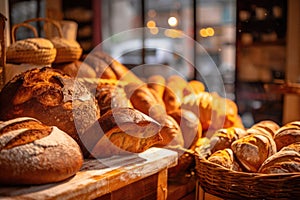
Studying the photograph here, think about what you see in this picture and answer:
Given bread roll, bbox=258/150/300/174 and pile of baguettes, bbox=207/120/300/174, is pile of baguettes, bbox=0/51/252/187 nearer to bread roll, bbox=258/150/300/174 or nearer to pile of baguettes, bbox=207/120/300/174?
pile of baguettes, bbox=207/120/300/174

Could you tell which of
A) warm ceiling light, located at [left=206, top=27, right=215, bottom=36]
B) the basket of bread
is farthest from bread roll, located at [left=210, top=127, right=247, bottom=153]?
warm ceiling light, located at [left=206, top=27, right=215, bottom=36]

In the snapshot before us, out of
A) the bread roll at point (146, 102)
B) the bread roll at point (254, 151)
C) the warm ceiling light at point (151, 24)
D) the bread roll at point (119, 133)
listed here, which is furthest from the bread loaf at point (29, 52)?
the warm ceiling light at point (151, 24)

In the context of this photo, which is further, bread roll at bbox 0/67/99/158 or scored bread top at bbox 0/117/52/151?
bread roll at bbox 0/67/99/158

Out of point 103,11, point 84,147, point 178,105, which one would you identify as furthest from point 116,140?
point 103,11

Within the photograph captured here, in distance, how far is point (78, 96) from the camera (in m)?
1.15

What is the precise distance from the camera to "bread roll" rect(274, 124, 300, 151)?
1276 mm

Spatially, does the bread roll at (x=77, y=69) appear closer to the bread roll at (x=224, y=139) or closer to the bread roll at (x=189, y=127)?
the bread roll at (x=189, y=127)

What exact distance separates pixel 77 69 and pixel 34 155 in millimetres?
940

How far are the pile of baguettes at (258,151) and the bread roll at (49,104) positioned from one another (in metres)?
0.44

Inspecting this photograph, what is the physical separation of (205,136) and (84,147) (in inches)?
29.9

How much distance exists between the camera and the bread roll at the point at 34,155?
2.72 ft

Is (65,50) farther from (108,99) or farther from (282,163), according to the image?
(282,163)

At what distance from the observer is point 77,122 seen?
110cm

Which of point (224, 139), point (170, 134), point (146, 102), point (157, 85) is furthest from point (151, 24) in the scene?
point (224, 139)
